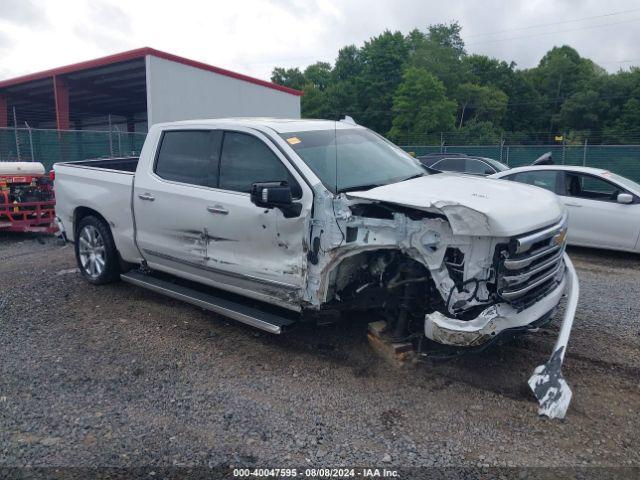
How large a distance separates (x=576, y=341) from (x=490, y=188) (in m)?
1.69

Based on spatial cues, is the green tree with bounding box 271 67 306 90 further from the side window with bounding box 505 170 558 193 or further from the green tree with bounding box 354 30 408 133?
the side window with bounding box 505 170 558 193

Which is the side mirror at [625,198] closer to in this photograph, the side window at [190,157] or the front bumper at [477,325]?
the front bumper at [477,325]

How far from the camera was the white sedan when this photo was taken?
7664 millimetres

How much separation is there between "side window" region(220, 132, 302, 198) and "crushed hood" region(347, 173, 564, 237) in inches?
32.0

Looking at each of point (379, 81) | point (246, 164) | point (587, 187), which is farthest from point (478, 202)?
point (379, 81)

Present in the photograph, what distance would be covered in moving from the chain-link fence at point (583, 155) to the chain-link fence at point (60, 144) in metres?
13.1

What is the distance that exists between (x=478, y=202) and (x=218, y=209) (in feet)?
7.46

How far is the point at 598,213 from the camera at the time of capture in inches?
309

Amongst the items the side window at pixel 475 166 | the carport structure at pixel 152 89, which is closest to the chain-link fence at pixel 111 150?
the carport structure at pixel 152 89

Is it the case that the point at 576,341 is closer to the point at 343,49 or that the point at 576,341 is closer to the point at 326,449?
the point at 326,449

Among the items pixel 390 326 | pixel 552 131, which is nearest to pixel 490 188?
pixel 390 326

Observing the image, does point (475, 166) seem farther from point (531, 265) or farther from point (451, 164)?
point (531, 265)

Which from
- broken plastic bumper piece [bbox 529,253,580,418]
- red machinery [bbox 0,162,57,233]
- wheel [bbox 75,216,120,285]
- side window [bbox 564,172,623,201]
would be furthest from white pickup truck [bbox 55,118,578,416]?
red machinery [bbox 0,162,57,233]

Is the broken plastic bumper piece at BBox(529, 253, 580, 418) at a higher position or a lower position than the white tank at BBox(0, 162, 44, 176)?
lower
